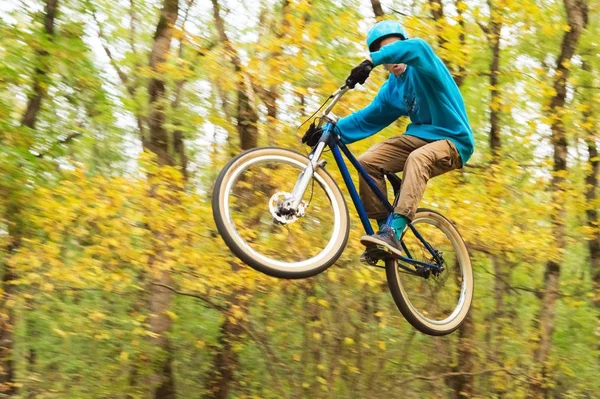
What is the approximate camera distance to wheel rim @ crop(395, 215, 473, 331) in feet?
14.9

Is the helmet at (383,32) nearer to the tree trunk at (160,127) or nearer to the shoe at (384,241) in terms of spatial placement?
the shoe at (384,241)

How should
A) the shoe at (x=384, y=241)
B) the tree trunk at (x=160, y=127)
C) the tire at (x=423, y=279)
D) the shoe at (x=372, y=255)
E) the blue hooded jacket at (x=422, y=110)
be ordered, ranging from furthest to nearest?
the tree trunk at (x=160, y=127) < the tire at (x=423, y=279) < the blue hooded jacket at (x=422, y=110) < the shoe at (x=372, y=255) < the shoe at (x=384, y=241)

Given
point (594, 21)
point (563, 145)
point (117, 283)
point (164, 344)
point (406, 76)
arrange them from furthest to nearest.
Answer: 1. point (594, 21)
2. point (164, 344)
3. point (563, 145)
4. point (117, 283)
5. point (406, 76)

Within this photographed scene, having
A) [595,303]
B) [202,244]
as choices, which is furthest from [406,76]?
[595,303]

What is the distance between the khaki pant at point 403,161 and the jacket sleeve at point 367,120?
0.13 metres

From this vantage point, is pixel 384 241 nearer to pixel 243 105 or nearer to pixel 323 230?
pixel 323 230

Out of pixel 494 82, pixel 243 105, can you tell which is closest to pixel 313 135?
pixel 243 105

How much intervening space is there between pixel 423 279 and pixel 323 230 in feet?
5.21

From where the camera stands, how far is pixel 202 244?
7320 millimetres

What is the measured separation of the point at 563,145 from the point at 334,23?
382 cm

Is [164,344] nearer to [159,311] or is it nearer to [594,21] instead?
[159,311]

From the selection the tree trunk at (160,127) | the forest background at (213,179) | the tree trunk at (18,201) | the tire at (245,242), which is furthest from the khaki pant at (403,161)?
the tree trunk at (18,201)

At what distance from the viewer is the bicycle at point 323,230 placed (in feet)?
11.2

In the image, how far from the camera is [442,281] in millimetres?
4672
